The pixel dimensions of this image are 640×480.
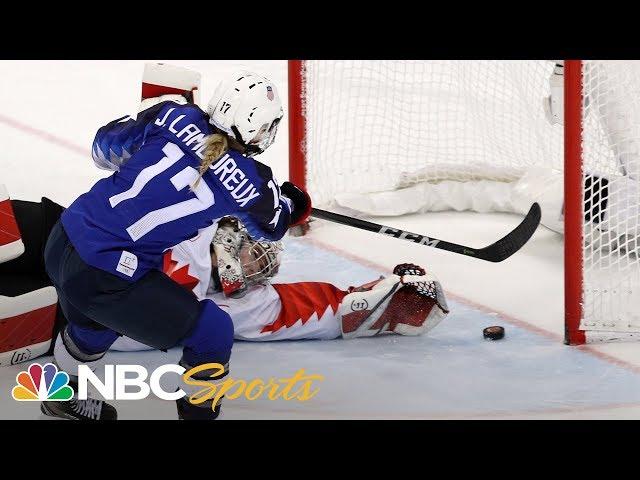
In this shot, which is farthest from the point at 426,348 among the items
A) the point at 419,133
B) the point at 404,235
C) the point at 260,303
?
the point at 419,133

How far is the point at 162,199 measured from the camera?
2.82 metres

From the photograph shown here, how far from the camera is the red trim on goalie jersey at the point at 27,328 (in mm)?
3287

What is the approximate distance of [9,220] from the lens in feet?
10.9

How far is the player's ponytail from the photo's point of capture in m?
2.81

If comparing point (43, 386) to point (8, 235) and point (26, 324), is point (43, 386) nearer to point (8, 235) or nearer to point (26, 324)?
point (26, 324)

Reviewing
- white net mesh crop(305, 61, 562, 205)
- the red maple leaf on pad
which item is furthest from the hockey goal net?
the red maple leaf on pad

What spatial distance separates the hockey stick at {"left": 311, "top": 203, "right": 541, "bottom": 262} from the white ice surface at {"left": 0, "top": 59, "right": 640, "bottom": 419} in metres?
0.17

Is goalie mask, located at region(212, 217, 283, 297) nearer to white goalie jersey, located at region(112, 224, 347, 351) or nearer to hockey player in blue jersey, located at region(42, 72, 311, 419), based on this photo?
white goalie jersey, located at region(112, 224, 347, 351)

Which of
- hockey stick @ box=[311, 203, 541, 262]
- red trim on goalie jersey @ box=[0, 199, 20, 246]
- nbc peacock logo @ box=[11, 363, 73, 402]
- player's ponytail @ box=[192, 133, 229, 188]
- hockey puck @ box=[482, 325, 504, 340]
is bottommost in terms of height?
nbc peacock logo @ box=[11, 363, 73, 402]

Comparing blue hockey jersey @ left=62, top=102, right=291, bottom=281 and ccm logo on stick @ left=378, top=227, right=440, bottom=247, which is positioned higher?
blue hockey jersey @ left=62, top=102, right=291, bottom=281

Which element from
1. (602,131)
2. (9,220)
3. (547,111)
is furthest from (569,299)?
(9,220)

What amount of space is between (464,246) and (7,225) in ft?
4.31

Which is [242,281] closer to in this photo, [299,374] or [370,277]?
[299,374]

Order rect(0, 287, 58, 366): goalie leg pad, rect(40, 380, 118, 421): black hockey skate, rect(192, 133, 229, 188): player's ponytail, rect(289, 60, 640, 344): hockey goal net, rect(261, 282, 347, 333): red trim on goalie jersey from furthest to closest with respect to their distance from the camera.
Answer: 1. rect(289, 60, 640, 344): hockey goal net
2. rect(261, 282, 347, 333): red trim on goalie jersey
3. rect(0, 287, 58, 366): goalie leg pad
4. rect(40, 380, 118, 421): black hockey skate
5. rect(192, 133, 229, 188): player's ponytail
